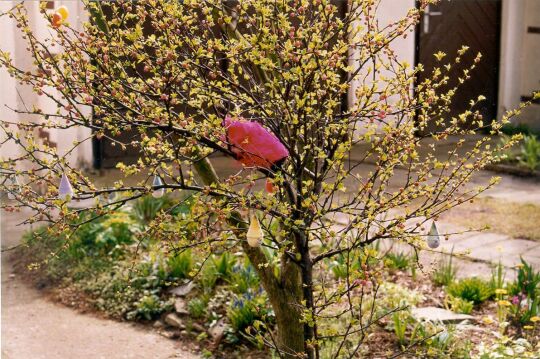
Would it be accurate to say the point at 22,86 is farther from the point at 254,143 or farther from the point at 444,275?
the point at 254,143

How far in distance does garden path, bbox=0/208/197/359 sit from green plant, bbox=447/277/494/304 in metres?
1.46

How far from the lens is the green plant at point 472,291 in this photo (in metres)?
4.80

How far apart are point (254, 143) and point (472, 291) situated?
2.21 m

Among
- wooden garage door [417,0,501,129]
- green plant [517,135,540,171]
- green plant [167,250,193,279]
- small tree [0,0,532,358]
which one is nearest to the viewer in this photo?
small tree [0,0,532,358]

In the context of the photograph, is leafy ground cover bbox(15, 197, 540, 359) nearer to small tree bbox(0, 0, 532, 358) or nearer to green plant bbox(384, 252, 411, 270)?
A: green plant bbox(384, 252, 411, 270)

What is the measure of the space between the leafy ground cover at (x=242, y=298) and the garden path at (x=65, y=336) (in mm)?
108

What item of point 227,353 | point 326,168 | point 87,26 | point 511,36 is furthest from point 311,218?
point 511,36

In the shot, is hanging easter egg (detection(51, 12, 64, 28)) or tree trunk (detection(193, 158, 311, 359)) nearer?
hanging easter egg (detection(51, 12, 64, 28))

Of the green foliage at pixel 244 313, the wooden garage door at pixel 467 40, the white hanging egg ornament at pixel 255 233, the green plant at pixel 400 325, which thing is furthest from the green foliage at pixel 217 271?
the wooden garage door at pixel 467 40

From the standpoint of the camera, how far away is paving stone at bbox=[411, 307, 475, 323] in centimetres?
448

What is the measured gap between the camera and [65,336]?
16.4 feet

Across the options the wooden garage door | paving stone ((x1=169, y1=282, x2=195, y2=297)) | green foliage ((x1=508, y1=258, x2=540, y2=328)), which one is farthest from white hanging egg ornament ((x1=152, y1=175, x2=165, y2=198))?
the wooden garage door

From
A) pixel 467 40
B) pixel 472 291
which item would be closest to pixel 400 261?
pixel 472 291

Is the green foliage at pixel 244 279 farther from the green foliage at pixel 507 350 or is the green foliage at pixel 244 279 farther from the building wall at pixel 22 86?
the building wall at pixel 22 86
